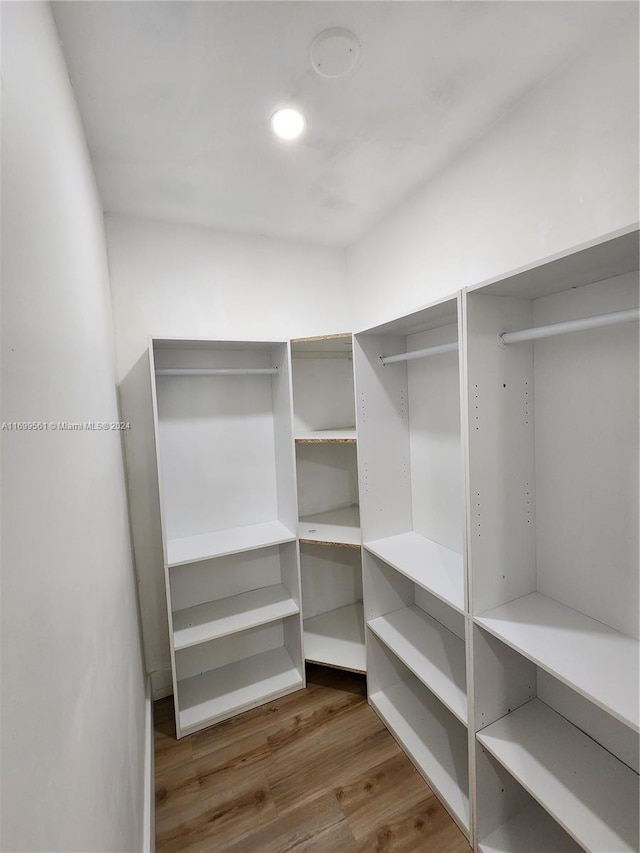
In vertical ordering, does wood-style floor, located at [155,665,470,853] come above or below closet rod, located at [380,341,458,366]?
below

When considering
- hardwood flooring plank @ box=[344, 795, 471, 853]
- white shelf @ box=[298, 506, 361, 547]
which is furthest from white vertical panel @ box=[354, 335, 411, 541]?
hardwood flooring plank @ box=[344, 795, 471, 853]

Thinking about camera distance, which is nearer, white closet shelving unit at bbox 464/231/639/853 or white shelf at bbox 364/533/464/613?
white closet shelving unit at bbox 464/231/639/853

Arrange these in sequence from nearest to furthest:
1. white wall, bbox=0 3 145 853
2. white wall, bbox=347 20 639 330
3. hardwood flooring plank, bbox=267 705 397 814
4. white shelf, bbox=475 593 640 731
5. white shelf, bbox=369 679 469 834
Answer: white wall, bbox=0 3 145 853 → white shelf, bbox=475 593 640 731 → white wall, bbox=347 20 639 330 → white shelf, bbox=369 679 469 834 → hardwood flooring plank, bbox=267 705 397 814

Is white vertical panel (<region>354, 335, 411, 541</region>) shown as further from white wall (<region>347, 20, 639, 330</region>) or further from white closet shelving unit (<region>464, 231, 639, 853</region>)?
white closet shelving unit (<region>464, 231, 639, 853</region>)

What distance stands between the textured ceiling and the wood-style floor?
105 inches

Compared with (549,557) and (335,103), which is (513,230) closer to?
(335,103)

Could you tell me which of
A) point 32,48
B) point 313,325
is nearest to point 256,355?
point 313,325

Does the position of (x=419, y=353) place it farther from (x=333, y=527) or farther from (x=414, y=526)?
(x=333, y=527)

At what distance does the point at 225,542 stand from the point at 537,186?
209 cm

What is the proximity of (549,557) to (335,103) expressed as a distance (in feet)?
5.89

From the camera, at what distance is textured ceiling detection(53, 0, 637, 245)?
102 cm

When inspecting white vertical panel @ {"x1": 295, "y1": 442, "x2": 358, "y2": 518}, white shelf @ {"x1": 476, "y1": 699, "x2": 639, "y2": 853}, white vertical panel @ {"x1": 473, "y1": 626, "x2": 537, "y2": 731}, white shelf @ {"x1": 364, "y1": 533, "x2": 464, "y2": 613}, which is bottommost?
white shelf @ {"x1": 476, "y1": 699, "x2": 639, "y2": 853}

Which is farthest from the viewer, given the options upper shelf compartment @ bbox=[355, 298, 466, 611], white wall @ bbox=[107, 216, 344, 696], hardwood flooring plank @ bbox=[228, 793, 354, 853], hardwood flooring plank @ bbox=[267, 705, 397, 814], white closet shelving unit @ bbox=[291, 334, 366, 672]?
white closet shelving unit @ bbox=[291, 334, 366, 672]

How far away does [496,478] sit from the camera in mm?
1325
